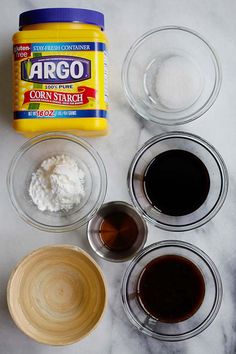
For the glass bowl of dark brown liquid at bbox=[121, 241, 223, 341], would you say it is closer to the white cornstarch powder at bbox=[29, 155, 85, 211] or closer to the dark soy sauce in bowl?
the dark soy sauce in bowl

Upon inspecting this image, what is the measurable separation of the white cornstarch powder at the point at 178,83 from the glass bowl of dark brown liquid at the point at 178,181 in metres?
0.07

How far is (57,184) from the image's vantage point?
44.6 inches

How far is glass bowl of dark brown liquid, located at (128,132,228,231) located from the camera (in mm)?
1168

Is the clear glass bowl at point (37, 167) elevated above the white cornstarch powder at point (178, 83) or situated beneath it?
situated beneath

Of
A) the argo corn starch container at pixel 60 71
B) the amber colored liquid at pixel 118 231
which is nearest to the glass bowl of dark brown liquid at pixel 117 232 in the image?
the amber colored liquid at pixel 118 231

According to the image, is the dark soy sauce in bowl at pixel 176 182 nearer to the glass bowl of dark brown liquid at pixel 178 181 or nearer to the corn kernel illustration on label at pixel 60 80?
the glass bowl of dark brown liquid at pixel 178 181

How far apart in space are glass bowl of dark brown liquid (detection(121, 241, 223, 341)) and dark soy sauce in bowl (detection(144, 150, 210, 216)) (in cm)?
8

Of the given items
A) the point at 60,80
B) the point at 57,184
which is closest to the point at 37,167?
the point at 57,184

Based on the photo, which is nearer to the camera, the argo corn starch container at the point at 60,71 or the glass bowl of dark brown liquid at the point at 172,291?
the argo corn starch container at the point at 60,71

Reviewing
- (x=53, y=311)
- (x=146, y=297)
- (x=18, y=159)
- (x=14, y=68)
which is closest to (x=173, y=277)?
(x=146, y=297)

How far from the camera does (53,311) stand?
3.89 ft

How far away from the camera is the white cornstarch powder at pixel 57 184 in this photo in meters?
1.14

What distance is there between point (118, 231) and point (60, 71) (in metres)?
0.34

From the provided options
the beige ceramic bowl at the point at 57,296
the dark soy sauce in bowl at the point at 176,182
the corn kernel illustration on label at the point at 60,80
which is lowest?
the beige ceramic bowl at the point at 57,296
